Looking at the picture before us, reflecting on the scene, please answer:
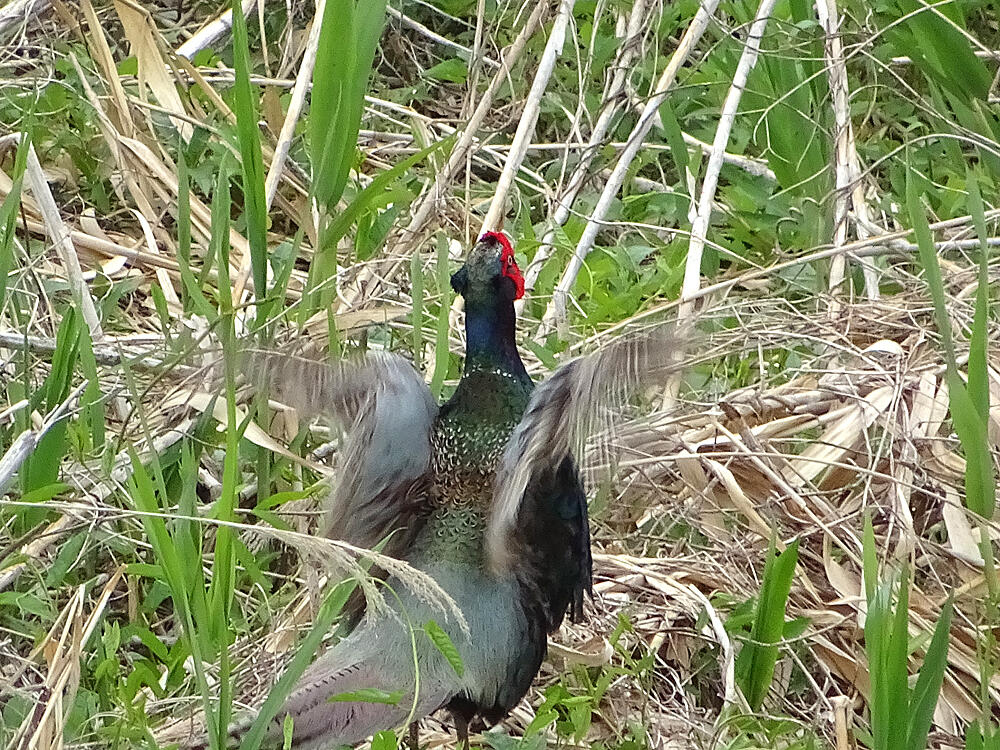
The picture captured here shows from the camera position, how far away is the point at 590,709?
6.85ft

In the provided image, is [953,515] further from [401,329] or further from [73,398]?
[73,398]

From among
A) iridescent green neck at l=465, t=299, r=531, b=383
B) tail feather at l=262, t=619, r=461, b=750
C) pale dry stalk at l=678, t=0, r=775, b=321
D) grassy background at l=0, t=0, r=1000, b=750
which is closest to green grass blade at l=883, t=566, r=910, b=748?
grassy background at l=0, t=0, r=1000, b=750

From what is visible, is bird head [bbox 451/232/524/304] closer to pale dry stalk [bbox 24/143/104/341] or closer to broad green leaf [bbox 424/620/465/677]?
broad green leaf [bbox 424/620/465/677]

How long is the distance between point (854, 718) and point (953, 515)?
1.12 ft

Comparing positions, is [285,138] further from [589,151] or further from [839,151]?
[839,151]

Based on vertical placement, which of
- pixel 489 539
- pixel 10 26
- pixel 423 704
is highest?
pixel 10 26

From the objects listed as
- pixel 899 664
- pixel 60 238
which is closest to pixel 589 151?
pixel 60 238

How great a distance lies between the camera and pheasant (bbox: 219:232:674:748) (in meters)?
1.92

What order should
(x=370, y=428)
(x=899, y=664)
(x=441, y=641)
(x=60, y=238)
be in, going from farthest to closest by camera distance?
(x=60, y=238)
(x=370, y=428)
(x=441, y=641)
(x=899, y=664)

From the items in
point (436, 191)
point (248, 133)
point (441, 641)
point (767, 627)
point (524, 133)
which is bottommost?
point (767, 627)

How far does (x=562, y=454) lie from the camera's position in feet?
5.80

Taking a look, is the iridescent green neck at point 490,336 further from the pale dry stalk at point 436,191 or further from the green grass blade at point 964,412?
the pale dry stalk at point 436,191

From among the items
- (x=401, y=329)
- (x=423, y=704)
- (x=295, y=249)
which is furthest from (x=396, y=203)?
(x=423, y=704)

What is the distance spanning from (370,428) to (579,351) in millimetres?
757
